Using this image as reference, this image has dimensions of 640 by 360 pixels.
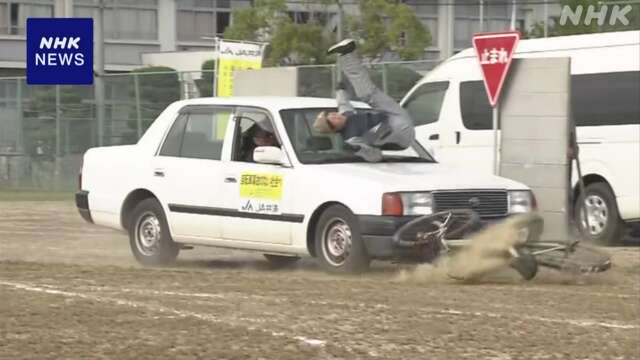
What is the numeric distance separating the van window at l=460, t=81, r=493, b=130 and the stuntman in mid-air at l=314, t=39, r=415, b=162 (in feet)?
14.2

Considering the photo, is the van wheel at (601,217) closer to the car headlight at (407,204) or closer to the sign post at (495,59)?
the sign post at (495,59)

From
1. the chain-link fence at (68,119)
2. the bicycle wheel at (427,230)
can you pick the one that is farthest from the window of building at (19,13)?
the bicycle wheel at (427,230)

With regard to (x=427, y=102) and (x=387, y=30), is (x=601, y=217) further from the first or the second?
Result: (x=387, y=30)

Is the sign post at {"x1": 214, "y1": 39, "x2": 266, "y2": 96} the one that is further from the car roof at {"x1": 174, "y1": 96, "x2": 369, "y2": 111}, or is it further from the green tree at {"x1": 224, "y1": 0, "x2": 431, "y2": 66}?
the green tree at {"x1": 224, "y1": 0, "x2": 431, "y2": 66}

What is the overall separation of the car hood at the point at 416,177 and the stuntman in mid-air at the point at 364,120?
10.5 inches

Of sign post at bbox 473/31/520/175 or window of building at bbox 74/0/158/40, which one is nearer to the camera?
sign post at bbox 473/31/520/175

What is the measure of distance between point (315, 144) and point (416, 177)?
1.15m

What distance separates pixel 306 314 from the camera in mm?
7777

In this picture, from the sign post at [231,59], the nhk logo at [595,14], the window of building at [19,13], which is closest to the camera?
the sign post at [231,59]

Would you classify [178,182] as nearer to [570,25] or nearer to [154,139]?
[154,139]

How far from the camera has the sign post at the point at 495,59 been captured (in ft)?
39.6

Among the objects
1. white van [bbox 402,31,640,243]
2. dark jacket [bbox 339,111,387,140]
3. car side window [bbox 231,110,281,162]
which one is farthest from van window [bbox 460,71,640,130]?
car side window [bbox 231,110,281,162]

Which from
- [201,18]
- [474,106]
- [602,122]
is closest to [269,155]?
[602,122]

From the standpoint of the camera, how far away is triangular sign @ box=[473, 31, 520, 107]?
12.1 meters
